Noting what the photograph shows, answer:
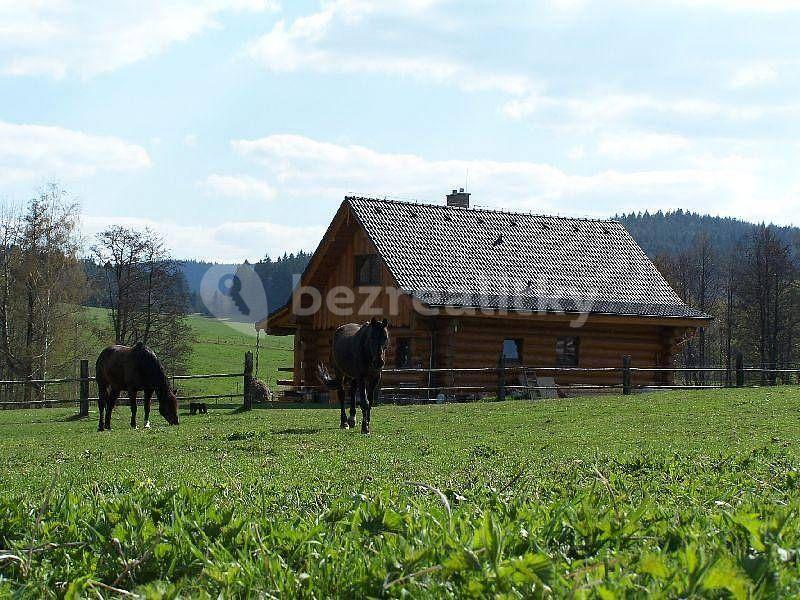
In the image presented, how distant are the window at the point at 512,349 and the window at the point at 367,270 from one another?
514cm

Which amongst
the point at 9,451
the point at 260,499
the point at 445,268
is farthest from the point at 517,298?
the point at 260,499

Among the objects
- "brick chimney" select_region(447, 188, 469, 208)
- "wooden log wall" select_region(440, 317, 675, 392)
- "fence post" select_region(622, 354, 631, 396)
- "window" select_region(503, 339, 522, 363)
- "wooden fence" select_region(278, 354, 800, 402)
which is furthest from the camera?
"brick chimney" select_region(447, 188, 469, 208)

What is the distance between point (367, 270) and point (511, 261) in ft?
17.8

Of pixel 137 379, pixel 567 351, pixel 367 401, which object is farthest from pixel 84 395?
pixel 567 351

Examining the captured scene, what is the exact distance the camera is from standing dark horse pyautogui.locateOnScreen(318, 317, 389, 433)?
18.5m

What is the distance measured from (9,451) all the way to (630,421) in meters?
11.1

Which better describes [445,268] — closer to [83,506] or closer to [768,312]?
[83,506]

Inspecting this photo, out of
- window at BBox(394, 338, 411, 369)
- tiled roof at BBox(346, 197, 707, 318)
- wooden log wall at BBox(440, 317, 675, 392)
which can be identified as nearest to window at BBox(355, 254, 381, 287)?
tiled roof at BBox(346, 197, 707, 318)

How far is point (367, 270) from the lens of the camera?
37.8m

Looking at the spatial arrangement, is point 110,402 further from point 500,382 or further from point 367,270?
point 367,270

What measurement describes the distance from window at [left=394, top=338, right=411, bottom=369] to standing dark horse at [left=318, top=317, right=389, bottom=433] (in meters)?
15.1

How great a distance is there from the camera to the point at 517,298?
3606cm

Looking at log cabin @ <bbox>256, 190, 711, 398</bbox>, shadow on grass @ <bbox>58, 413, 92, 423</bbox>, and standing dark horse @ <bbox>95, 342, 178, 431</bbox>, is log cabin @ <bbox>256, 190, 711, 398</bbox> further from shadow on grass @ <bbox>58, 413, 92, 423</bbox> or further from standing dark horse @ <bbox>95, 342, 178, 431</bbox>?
standing dark horse @ <bbox>95, 342, 178, 431</bbox>

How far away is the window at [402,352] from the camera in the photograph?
35781 millimetres
